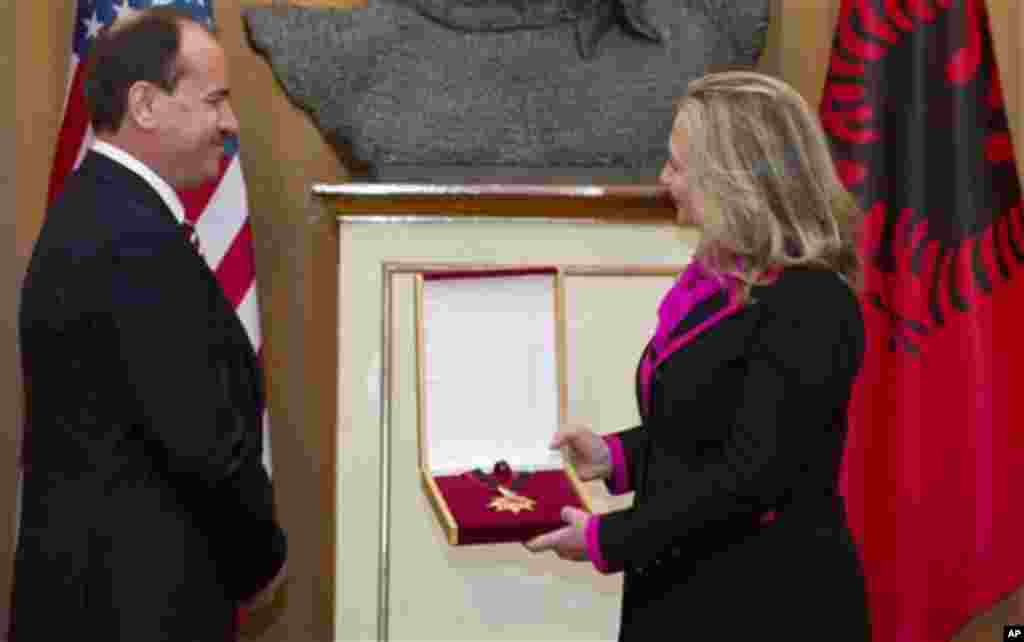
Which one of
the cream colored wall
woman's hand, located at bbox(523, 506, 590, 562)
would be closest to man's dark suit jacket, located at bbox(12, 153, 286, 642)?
woman's hand, located at bbox(523, 506, 590, 562)

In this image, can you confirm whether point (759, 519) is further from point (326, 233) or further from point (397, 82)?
point (326, 233)

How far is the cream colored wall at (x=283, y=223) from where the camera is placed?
3.68 m

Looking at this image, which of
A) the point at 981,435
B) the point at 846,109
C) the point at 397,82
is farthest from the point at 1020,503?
the point at 397,82

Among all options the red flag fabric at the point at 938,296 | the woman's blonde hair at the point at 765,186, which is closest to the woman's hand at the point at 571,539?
the woman's blonde hair at the point at 765,186

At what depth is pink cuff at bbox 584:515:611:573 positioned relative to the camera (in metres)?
1.88

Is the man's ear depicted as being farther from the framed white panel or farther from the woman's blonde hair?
the framed white panel

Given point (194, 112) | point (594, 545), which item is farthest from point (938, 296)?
point (194, 112)

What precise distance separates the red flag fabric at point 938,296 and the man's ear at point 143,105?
177 cm

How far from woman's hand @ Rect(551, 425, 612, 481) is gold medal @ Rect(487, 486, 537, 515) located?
0.14m

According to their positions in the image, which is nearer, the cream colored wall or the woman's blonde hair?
the woman's blonde hair

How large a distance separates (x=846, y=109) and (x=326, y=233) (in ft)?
4.22

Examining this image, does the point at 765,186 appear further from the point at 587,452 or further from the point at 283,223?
the point at 283,223

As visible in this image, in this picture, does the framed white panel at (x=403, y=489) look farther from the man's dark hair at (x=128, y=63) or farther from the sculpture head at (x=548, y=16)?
the man's dark hair at (x=128, y=63)

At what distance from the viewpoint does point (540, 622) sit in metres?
3.21
